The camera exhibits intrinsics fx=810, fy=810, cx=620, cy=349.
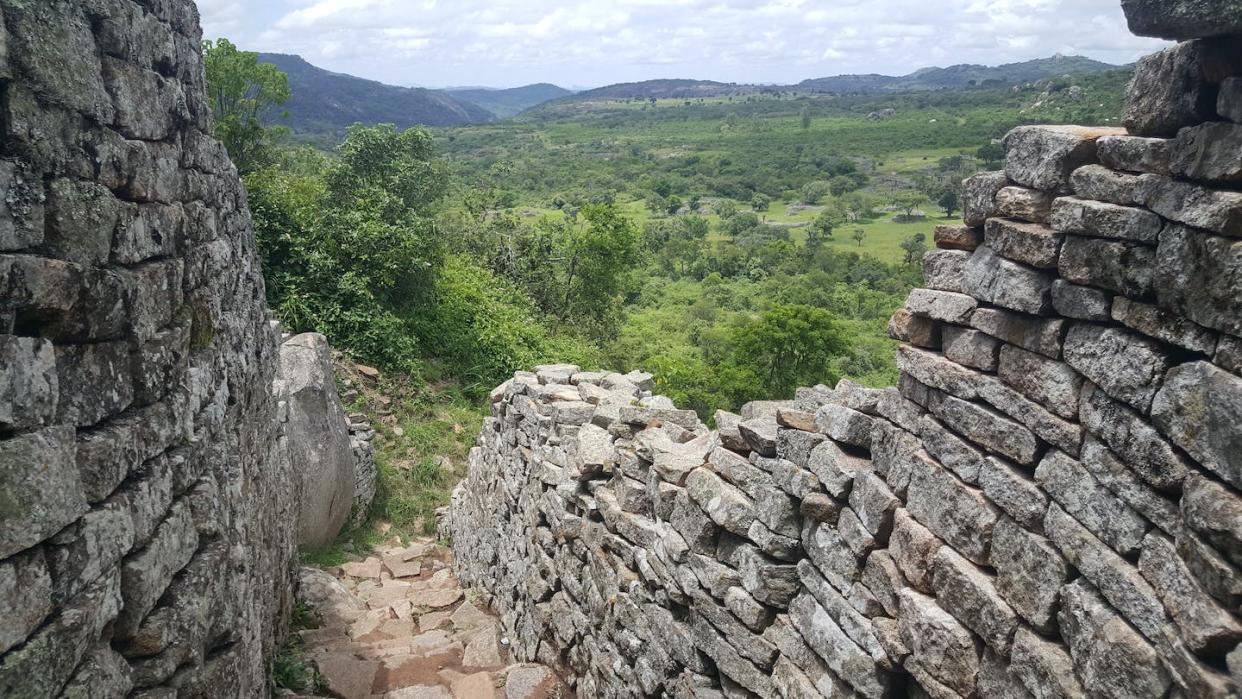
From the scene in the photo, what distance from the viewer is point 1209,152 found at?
11.6 feet

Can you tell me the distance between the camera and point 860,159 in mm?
115000

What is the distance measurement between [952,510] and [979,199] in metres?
1.92

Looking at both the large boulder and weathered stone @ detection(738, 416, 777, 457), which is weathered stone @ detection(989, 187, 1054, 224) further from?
the large boulder

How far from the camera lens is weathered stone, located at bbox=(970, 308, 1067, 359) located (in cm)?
430

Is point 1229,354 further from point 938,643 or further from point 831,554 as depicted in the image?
point 831,554

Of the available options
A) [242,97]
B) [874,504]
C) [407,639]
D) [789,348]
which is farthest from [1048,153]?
[242,97]

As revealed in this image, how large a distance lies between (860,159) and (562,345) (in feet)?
326

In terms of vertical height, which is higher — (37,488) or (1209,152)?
(1209,152)

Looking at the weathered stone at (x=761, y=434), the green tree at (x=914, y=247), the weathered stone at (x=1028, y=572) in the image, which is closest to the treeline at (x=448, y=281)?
the weathered stone at (x=761, y=434)

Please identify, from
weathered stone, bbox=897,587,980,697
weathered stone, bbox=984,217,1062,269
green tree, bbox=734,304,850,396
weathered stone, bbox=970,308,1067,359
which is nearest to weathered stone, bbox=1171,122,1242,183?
weathered stone, bbox=984,217,1062,269

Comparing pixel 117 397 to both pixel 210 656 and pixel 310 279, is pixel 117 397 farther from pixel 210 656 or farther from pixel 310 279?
pixel 310 279

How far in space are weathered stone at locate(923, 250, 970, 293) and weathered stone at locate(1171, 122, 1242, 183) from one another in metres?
1.46

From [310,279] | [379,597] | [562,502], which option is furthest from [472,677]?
[310,279]

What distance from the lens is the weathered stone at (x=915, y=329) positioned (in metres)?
5.34
